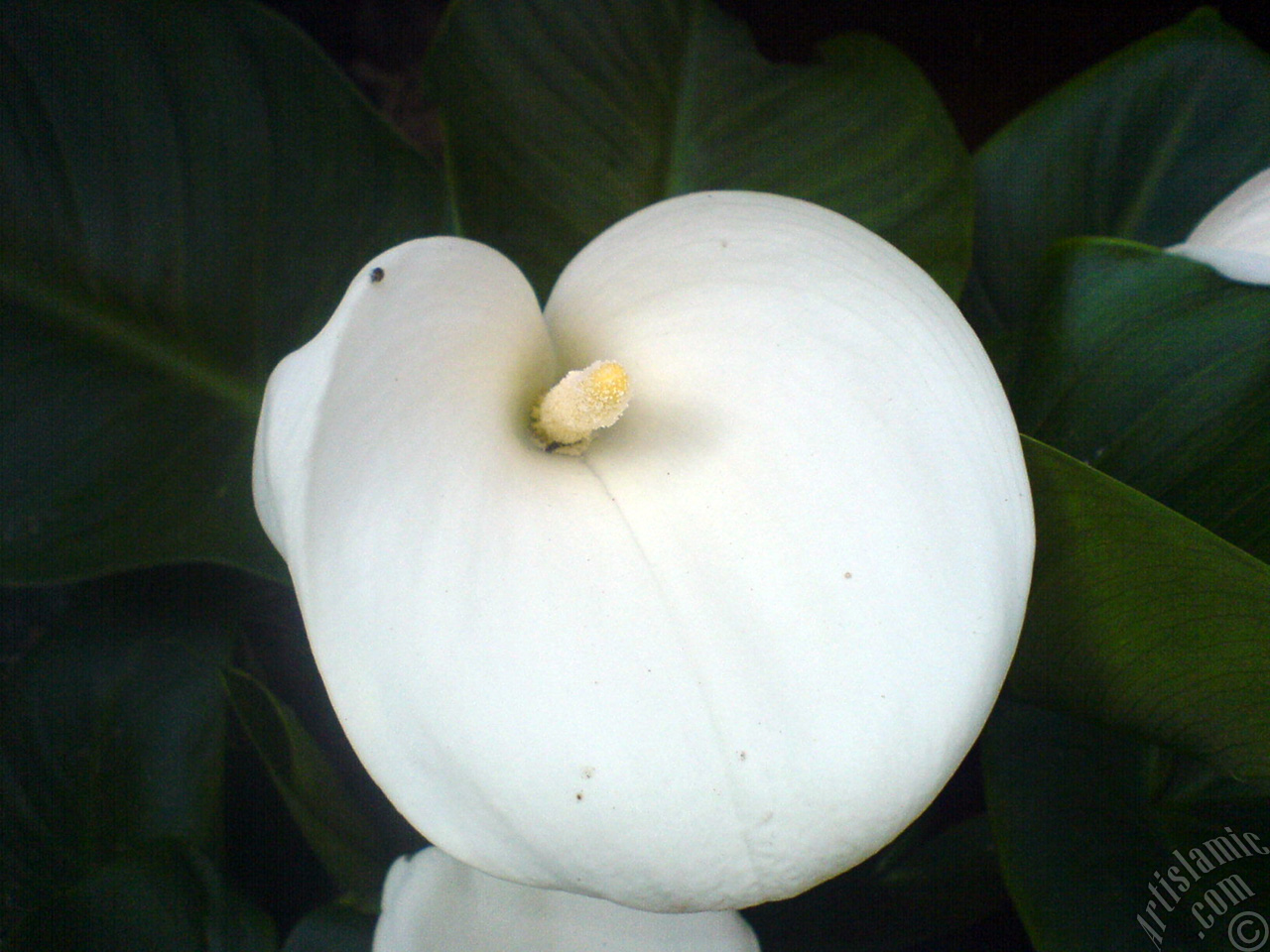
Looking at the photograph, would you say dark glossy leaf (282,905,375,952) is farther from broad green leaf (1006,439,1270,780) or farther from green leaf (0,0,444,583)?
broad green leaf (1006,439,1270,780)

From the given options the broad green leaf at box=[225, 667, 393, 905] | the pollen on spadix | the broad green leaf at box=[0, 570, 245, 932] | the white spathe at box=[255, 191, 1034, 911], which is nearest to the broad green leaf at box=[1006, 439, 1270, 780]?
the white spathe at box=[255, 191, 1034, 911]

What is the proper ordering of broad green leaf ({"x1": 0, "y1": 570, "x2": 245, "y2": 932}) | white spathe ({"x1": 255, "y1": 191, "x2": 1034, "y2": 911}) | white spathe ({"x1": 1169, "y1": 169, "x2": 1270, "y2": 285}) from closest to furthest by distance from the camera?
white spathe ({"x1": 255, "y1": 191, "x2": 1034, "y2": 911}), white spathe ({"x1": 1169, "y1": 169, "x2": 1270, "y2": 285}), broad green leaf ({"x1": 0, "y1": 570, "x2": 245, "y2": 932})

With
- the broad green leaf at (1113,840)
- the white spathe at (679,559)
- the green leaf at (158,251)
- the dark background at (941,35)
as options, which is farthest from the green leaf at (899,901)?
the dark background at (941,35)

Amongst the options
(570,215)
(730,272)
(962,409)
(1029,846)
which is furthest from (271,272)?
(1029,846)

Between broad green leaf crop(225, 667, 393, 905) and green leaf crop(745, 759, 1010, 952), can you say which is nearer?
broad green leaf crop(225, 667, 393, 905)

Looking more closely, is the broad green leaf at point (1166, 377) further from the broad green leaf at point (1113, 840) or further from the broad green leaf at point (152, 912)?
the broad green leaf at point (152, 912)

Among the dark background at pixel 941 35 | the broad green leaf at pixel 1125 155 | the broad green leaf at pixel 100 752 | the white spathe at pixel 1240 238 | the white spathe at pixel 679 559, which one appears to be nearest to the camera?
the white spathe at pixel 679 559

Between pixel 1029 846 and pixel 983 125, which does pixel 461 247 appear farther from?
pixel 983 125
